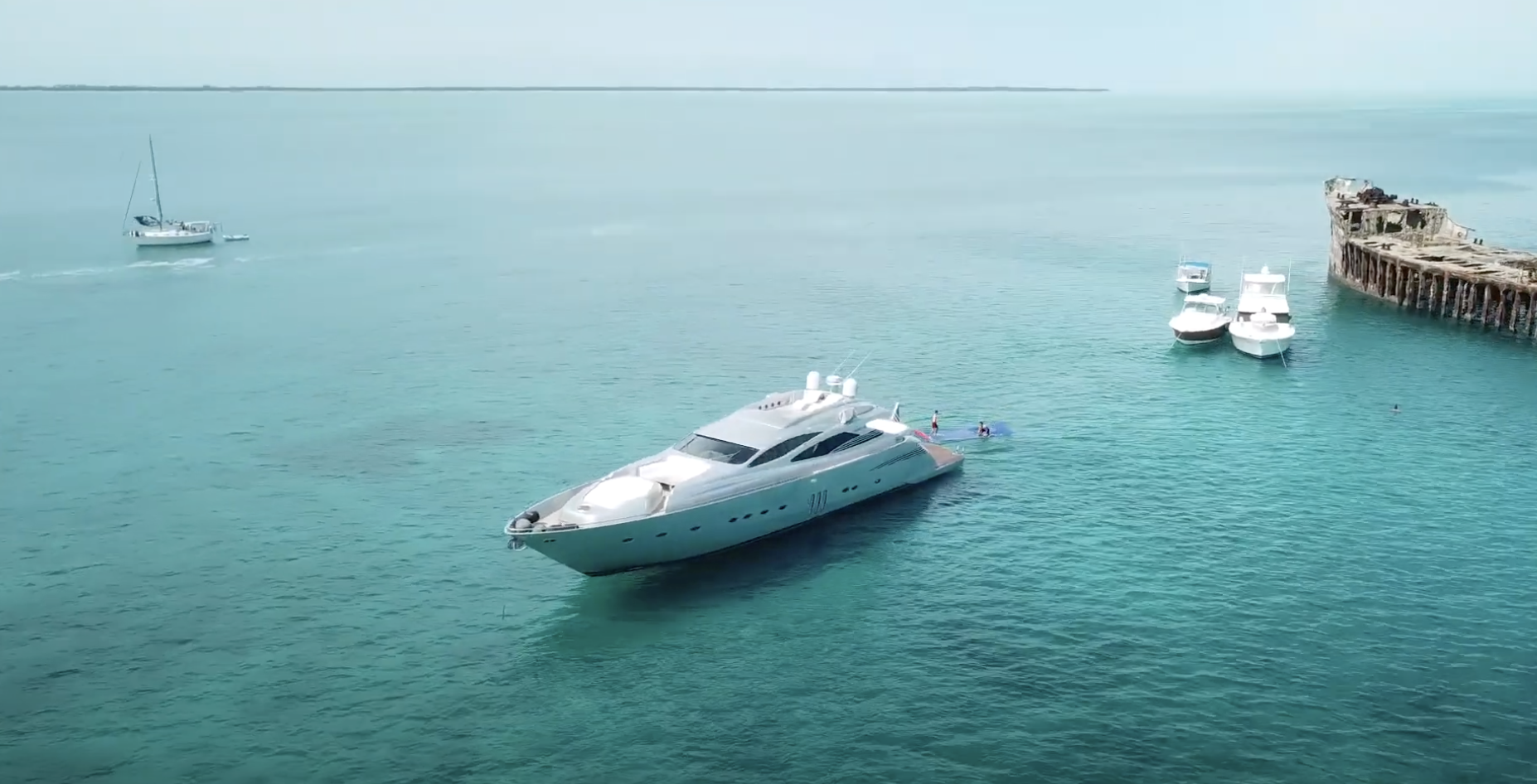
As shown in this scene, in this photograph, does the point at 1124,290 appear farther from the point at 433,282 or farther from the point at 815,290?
the point at 433,282

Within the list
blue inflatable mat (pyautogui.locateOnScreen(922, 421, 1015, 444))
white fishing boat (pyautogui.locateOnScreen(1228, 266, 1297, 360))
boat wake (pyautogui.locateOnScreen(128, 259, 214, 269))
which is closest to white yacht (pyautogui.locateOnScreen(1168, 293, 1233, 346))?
white fishing boat (pyautogui.locateOnScreen(1228, 266, 1297, 360))

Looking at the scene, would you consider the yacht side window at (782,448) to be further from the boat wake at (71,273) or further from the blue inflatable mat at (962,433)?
the boat wake at (71,273)

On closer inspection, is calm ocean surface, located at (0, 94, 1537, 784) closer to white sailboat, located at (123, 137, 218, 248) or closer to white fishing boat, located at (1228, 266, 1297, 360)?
white fishing boat, located at (1228, 266, 1297, 360)

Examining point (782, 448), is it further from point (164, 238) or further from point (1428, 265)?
point (164, 238)

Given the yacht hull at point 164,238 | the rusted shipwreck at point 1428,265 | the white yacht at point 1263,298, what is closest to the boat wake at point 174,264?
the yacht hull at point 164,238

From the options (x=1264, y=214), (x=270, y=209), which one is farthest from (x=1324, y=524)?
(x=270, y=209)
